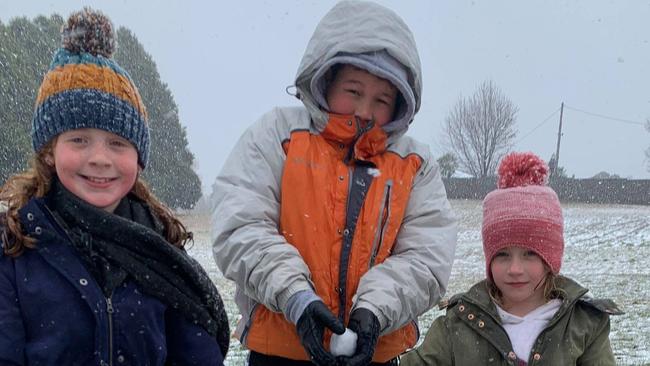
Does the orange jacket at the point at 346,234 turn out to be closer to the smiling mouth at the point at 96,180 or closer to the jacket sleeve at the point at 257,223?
the jacket sleeve at the point at 257,223

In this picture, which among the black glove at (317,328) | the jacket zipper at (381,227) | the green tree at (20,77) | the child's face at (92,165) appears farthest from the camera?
the green tree at (20,77)

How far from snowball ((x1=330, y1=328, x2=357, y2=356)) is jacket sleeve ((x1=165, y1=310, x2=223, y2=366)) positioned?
1.12ft

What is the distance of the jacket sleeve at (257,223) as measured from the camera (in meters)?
1.99

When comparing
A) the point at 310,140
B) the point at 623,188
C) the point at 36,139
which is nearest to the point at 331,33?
the point at 310,140

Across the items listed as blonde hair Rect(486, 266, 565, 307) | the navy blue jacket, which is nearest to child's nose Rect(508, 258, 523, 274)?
blonde hair Rect(486, 266, 565, 307)

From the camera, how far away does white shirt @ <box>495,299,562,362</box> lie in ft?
7.43

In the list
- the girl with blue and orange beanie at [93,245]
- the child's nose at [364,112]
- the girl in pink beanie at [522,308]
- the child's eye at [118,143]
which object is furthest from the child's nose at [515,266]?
the child's eye at [118,143]

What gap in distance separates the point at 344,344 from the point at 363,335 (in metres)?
0.06

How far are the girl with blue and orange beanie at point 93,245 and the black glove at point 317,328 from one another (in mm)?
244

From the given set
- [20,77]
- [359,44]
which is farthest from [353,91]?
[20,77]

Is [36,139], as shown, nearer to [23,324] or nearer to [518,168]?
[23,324]

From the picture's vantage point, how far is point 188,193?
27625 mm

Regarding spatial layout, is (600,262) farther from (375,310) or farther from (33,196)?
(33,196)

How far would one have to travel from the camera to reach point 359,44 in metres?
2.23
